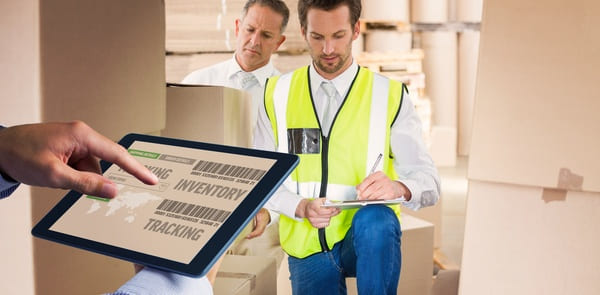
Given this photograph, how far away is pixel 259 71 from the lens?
2346 mm

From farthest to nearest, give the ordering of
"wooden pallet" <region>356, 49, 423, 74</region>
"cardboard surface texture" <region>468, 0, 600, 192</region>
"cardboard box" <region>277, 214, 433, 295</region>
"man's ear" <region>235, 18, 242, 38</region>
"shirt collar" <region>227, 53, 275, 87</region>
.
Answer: "wooden pallet" <region>356, 49, 423, 74</region>, "man's ear" <region>235, 18, 242, 38</region>, "shirt collar" <region>227, 53, 275, 87</region>, "cardboard box" <region>277, 214, 433, 295</region>, "cardboard surface texture" <region>468, 0, 600, 192</region>

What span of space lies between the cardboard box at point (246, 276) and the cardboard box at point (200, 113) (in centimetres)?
34

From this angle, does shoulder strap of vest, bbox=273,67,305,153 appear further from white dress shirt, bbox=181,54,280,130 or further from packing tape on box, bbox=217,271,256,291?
packing tape on box, bbox=217,271,256,291

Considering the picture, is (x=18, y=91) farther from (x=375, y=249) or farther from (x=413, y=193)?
(x=413, y=193)

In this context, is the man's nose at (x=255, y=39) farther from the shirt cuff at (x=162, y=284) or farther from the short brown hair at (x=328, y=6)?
the shirt cuff at (x=162, y=284)

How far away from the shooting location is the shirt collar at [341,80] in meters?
1.88

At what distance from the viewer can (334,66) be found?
6.23 feet

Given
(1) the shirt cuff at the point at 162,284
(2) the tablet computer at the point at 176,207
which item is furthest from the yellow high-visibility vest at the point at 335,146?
(1) the shirt cuff at the point at 162,284

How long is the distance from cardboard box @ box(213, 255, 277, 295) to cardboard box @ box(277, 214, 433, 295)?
36cm

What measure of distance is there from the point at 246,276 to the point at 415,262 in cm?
77

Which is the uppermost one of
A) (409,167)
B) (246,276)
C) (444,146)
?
(409,167)

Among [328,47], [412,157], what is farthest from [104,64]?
[412,157]

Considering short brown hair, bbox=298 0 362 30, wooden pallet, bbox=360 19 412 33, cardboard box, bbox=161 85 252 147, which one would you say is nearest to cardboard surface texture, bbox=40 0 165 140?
cardboard box, bbox=161 85 252 147

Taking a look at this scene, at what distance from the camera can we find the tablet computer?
2.48 feet
